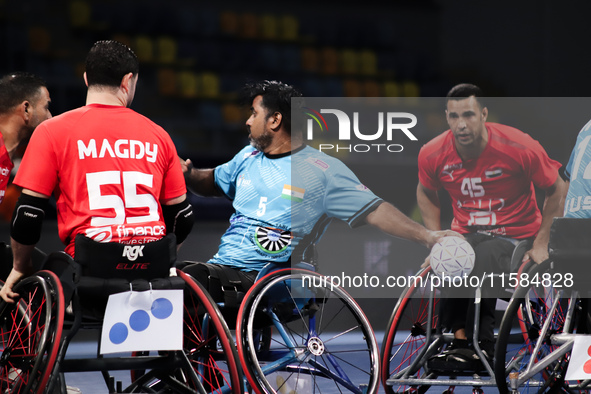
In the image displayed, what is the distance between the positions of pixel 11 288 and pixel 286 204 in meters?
1.19

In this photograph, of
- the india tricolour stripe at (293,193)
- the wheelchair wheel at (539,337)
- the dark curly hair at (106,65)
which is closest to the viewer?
the dark curly hair at (106,65)

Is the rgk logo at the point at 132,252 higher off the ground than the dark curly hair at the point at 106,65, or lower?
lower

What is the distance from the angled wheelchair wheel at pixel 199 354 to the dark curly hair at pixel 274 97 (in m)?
0.97

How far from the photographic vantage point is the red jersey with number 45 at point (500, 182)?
342 centimetres

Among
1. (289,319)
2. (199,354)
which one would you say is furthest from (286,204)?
(199,354)

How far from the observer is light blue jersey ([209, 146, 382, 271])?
10.5ft

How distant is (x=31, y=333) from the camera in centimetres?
240

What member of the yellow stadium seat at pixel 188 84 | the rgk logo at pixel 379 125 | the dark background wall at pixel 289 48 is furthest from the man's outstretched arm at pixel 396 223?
the yellow stadium seat at pixel 188 84

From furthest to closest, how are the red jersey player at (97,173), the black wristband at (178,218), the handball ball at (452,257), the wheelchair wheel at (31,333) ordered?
the handball ball at (452,257), the black wristband at (178,218), the red jersey player at (97,173), the wheelchair wheel at (31,333)

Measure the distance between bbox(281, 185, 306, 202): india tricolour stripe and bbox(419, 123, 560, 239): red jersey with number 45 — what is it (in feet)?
2.33

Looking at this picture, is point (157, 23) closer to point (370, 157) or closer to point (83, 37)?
point (83, 37)

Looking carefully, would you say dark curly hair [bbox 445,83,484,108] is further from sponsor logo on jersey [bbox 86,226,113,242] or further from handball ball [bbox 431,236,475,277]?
sponsor logo on jersey [bbox 86,226,113,242]

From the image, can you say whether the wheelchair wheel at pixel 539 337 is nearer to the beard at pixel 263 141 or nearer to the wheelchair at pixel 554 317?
the wheelchair at pixel 554 317

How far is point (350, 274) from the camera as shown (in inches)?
140
